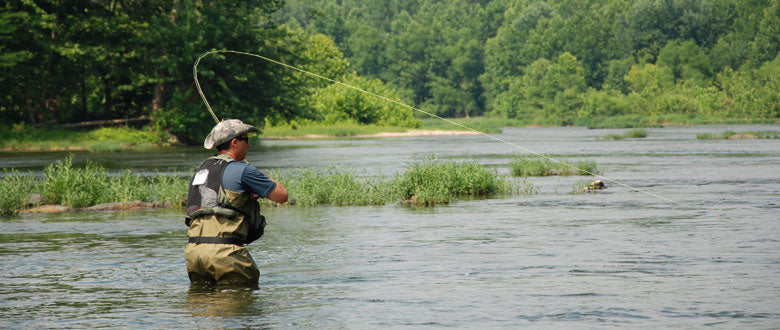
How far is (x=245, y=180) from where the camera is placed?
880 centimetres

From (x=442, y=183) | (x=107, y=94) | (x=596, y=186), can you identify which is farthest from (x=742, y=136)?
(x=442, y=183)

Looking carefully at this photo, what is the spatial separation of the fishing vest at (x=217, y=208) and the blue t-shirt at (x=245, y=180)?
0.15ft

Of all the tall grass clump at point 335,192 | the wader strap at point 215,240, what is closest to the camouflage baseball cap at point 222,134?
the wader strap at point 215,240

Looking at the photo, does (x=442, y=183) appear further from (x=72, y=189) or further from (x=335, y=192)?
(x=72, y=189)

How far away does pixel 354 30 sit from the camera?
509 feet

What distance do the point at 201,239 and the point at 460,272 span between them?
311cm

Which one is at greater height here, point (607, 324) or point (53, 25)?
point (53, 25)

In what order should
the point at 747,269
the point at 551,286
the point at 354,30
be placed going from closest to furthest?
the point at 551,286 < the point at 747,269 < the point at 354,30

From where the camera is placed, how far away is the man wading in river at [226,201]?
8.84 metres

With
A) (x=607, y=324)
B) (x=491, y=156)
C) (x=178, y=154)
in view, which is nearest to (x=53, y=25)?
(x=178, y=154)

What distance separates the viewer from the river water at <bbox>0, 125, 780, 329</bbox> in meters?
8.61

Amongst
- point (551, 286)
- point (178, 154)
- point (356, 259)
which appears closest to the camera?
point (551, 286)

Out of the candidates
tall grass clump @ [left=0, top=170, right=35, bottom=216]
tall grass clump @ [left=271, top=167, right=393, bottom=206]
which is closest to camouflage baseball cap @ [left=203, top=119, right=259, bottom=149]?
tall grass clump @ [left=271, top=167, right=393, bottom=206]

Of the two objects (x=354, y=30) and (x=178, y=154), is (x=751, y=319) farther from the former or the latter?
(x=354, y=30)
